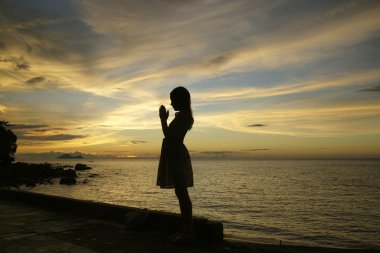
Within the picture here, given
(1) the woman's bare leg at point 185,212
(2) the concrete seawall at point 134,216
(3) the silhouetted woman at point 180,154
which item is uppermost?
(3) the silhouetted woman at point 180,154

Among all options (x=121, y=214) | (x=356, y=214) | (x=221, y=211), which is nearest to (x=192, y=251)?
(x=121, y=214)

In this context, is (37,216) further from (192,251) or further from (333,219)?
(333,219)

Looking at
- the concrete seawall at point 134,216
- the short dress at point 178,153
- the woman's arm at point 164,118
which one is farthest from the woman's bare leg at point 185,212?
the woman's arm at point 164,118

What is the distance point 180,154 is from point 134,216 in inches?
57.7

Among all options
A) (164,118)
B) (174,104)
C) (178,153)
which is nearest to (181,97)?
(174,104)

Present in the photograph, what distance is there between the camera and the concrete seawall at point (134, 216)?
13.6 ft

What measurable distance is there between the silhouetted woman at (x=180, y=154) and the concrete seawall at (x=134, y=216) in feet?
1.06

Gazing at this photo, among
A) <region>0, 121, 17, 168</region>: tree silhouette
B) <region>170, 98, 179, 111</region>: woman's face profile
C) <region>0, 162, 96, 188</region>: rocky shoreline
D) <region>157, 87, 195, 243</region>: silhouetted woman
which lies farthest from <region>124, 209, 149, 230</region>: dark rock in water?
<region>0, 121, 17, 168</region>: tree silhouette

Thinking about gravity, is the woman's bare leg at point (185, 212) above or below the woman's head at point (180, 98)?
below

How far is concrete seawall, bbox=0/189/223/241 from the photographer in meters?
4.14

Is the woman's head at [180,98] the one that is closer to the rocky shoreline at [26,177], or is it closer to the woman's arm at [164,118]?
the woman's arm at [164,118]

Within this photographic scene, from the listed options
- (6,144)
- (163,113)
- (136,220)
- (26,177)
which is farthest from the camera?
(26,177)

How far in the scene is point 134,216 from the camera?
15.6 feet

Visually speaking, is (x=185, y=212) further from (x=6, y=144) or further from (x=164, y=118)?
(x=6, y=144)
